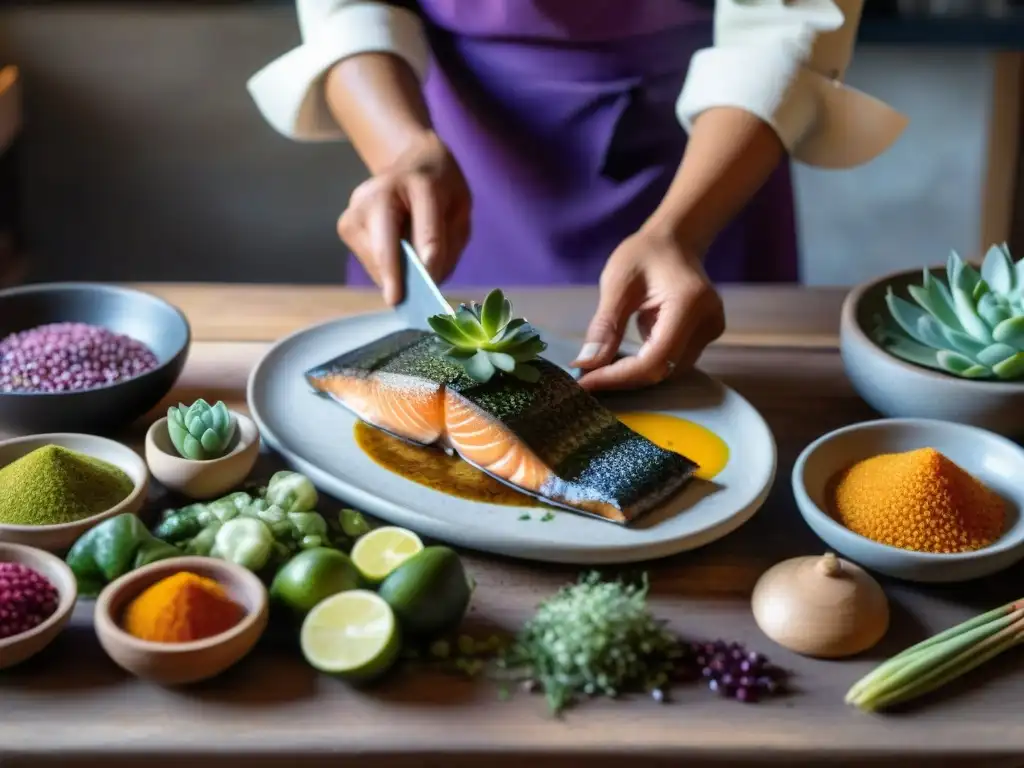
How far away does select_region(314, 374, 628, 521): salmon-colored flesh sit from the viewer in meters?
1.10

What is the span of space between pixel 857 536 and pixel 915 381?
0.96 feet

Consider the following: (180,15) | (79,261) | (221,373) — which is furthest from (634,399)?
(79,261)

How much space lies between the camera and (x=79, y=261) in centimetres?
311

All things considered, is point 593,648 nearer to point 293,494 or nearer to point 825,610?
point 825,610

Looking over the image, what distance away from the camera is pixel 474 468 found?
1165mm

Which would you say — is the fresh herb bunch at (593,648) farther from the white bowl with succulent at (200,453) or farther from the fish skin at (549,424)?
the white bowl with succulent at (200,453)

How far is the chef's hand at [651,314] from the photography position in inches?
50.8

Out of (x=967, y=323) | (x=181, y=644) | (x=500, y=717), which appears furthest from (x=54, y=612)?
(x=967, y=323)

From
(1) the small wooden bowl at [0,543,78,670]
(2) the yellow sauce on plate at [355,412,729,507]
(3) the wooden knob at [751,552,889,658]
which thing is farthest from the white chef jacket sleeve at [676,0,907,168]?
(1) the small wooden bowl at [0,543,78,670]

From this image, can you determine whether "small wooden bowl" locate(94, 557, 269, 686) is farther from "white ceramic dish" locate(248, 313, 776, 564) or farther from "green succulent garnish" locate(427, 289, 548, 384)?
"green succulent garnish" locate(427, 289, 548, 384)

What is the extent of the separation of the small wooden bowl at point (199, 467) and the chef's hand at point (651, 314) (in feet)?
1.29

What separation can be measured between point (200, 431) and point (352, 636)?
0.32 meters

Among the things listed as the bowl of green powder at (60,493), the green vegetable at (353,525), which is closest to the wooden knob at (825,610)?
the green vegetable at (353,525)

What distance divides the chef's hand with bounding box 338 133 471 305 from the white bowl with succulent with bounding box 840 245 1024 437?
0.52 meters
